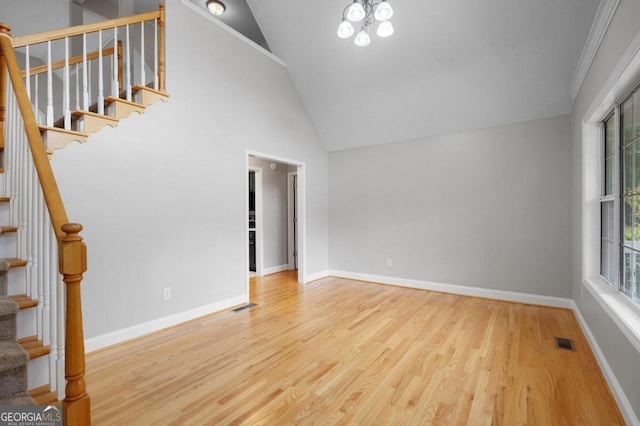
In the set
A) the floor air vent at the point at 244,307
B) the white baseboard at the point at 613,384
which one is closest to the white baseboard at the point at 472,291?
the white baseboard at the point at 613,384

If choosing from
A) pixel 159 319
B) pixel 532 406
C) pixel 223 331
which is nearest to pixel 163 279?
pixel 159 319

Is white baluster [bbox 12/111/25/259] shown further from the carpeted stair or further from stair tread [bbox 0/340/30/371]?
stair tread [bbox 0/340/30/371]

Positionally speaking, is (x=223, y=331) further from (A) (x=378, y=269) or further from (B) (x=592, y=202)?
(B) (x=592, y=202)

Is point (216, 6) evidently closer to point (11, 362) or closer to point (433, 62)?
point (433, 62)

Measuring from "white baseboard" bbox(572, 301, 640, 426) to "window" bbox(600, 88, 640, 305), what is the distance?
50 cm

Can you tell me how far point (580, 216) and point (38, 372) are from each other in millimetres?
4385

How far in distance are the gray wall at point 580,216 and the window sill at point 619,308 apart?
6 centimetres

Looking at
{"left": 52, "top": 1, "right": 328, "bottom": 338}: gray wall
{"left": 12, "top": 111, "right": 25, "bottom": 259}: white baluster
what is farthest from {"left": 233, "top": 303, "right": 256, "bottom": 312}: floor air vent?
{"left": 12, "top": 111, "right": 25, "bottom": 259}: white baluster

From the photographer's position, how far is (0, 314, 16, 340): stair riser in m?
1.55

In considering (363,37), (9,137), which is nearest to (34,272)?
(9,137)

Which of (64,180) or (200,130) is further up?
(200,130)

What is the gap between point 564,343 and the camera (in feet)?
8.77

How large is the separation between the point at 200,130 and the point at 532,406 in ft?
12.2

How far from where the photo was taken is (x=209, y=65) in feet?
11.4
